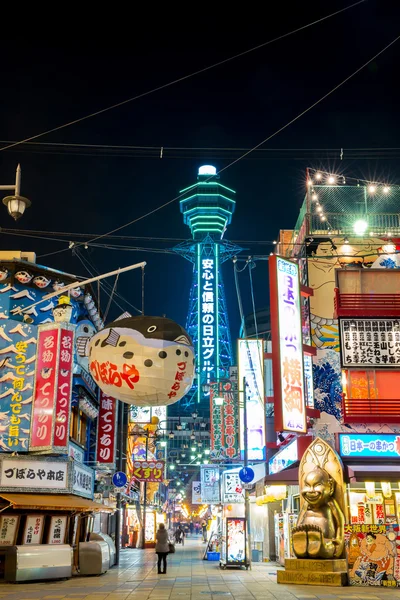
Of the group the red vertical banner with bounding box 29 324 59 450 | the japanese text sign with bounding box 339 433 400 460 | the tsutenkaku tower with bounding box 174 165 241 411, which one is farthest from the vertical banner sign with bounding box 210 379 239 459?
the tsutenkaku tower with bounding box 174 165 241 411

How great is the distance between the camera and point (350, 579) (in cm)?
1767

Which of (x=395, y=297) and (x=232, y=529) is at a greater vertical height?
(x=395, y=297)

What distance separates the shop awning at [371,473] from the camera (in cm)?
2064

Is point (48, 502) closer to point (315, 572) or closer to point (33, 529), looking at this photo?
point (33, 529)

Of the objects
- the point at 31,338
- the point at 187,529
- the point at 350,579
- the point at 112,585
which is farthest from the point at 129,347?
the point at 187,529

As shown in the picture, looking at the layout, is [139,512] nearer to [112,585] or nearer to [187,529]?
[112,585]

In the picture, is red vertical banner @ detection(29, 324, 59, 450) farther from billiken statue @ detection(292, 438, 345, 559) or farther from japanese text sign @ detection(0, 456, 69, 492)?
billiken statue @ detection(292, 438, 345, 559)

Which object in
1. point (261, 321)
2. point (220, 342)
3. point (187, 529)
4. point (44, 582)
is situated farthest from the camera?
point (261, 321)

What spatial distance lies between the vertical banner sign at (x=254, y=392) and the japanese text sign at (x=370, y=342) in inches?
355

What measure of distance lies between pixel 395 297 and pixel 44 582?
1570 cm

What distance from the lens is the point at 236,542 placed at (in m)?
24.3

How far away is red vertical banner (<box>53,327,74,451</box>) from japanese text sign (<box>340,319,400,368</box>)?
32.5 feet

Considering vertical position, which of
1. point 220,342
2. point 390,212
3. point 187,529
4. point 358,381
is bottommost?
point 187,529

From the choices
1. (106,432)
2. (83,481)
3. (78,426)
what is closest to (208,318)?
(106,432)
